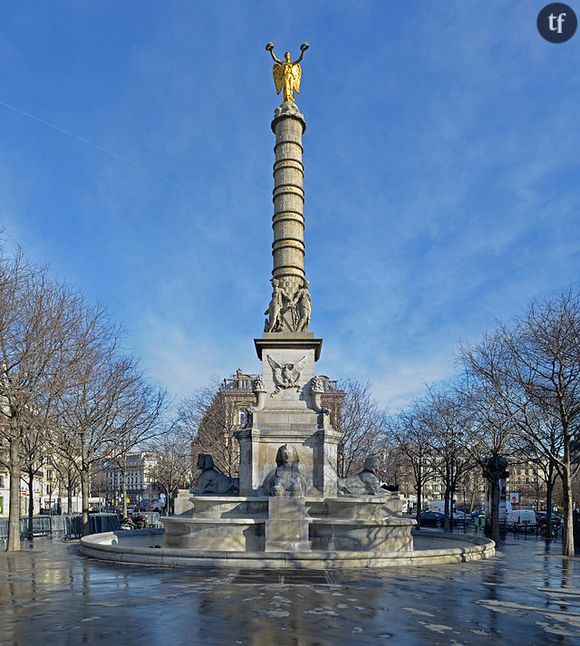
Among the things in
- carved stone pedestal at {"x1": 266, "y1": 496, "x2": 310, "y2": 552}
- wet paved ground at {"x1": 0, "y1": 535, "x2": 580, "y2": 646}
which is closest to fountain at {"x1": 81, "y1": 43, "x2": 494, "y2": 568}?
carved stone pedestal at {"x1": 266, "y1": 496, "x2": 310, "y2": 552}

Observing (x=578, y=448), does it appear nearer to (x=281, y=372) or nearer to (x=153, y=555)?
(x=281, y=372)

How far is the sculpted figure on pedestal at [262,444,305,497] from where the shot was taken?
15538mm

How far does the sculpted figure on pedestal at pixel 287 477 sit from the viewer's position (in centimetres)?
1554

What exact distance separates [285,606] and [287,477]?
21.8ft

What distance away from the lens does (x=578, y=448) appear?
25312 millimetres

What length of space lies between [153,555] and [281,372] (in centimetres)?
728

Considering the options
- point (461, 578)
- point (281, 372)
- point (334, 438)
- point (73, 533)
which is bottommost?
point (73, 533)

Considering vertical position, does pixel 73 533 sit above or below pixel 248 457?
below

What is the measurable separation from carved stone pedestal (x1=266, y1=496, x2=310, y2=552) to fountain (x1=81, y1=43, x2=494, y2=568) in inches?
1.0

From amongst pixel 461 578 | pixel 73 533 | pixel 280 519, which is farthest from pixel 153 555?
pixel 73 533

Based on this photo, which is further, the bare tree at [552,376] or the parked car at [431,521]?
the parked car at [431,521]

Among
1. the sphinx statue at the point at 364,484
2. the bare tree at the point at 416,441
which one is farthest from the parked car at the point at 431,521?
the sphinx statue at the point at 364,484

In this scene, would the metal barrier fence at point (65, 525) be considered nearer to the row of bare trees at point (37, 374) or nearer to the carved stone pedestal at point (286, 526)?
the row of bare trees at point (37, 374)

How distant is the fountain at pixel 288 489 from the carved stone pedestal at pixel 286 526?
0.08 ft
